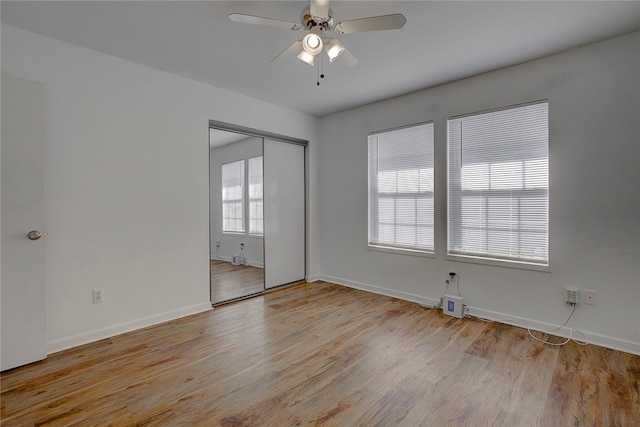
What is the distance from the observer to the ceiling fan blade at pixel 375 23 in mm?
1758

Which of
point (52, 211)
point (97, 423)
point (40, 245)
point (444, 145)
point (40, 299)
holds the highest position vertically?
point (444, 145)

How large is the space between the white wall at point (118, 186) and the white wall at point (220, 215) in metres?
0.36

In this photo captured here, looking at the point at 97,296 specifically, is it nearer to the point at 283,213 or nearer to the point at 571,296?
the point at 283,213

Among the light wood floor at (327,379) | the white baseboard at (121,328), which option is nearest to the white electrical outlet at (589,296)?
the light wood floor at (327,379)

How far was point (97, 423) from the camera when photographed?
1.68 m

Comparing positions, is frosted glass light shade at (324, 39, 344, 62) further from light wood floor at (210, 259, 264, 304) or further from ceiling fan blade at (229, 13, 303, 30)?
light wood floor at (210, 259, 264, 304)

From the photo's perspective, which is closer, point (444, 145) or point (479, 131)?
point (479, 131)

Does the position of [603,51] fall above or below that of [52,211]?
above

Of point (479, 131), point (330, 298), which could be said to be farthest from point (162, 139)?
point (479, 131)

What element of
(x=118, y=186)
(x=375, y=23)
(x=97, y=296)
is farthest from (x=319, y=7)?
(x=97, y=296)

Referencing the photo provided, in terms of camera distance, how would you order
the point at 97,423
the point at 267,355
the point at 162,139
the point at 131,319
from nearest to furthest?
the point at 97,423 → the point at 267,355 → the point at 131,319 → the point at 162,139

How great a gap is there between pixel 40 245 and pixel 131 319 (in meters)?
1.03

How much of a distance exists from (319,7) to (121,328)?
319 centimetres

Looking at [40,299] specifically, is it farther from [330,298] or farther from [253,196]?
[330,298]
